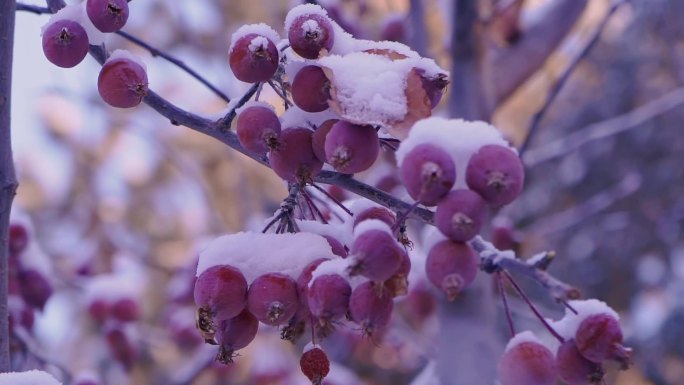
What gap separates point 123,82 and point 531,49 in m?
2.10

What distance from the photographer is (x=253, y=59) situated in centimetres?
94

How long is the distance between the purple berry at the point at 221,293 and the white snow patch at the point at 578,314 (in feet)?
1.33

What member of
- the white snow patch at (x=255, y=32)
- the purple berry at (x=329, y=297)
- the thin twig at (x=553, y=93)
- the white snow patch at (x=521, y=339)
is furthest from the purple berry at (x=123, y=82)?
the thin twig at (x=553, y=93)

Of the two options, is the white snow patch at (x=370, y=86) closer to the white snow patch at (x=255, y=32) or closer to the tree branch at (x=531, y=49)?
the white snow patch at (x=255, y=32)

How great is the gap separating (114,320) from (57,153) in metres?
5.08

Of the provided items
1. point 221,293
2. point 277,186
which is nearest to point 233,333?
point 221,293

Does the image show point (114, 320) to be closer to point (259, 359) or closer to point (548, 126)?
point (259, 359)

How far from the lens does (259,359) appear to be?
120 inches

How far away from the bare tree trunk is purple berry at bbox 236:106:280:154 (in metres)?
0.36

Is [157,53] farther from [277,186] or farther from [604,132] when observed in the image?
[277,186]

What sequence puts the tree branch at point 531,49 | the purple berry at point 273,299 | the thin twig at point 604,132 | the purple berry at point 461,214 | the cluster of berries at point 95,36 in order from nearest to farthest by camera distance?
the purple berry at point 461,214 → the purple berry at point 273,299 → the cluster of berries at point 95,36 → the thin twig at point 604,132 → the tree branch at point 531,49

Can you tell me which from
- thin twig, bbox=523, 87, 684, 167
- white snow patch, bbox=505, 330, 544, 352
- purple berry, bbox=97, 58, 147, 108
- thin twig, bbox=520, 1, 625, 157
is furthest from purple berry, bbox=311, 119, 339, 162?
thin twig, bbox=523, 87, 684, 167

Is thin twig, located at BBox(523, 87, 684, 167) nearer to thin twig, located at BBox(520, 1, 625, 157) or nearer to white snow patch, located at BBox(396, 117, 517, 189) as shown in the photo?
thin twig, located at BBox(520, 1, 625, 157)

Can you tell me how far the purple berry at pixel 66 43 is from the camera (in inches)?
39.6
